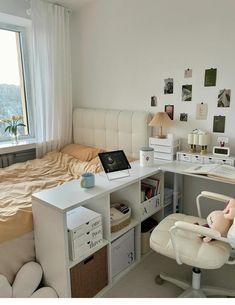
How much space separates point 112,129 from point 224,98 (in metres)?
1.24

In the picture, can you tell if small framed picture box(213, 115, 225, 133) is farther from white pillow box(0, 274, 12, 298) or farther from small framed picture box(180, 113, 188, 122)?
white pillow box(0, 274, 12, 298)

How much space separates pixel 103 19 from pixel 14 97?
4.73 feet

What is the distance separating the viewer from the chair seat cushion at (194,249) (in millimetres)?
1355

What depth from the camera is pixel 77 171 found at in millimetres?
2537

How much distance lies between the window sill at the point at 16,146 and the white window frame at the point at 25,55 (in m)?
0.19

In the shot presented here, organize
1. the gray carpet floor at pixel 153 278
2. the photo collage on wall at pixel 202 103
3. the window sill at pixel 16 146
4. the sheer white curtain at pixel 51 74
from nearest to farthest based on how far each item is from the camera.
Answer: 1. the gray carpet floor at pixel 153 278
2. the photo collage on wall at pixel 202 103
3. the window sill at pixel 16 146
4. the sheer white curtain at pixel 51 74

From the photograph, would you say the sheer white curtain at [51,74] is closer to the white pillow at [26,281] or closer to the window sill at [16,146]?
the window sill at [16,146]

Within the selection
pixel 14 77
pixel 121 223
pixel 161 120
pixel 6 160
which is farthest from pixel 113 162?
pixel 14 77

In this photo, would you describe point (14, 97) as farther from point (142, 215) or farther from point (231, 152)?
point (231, 152)

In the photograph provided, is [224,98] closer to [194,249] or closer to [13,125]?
[194,249]

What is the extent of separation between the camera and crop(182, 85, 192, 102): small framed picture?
7.77ft

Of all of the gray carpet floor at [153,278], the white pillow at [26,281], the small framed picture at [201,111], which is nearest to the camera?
the white pillow at [26,281]

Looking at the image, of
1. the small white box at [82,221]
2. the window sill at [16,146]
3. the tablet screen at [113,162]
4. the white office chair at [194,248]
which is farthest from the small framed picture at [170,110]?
the window sill at [16,146]

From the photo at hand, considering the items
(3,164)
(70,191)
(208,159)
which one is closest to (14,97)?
(3,164)
